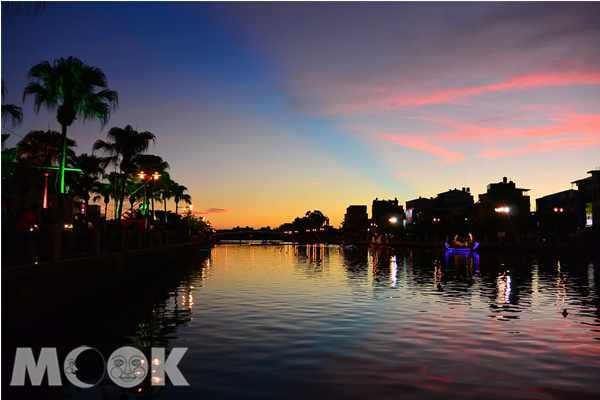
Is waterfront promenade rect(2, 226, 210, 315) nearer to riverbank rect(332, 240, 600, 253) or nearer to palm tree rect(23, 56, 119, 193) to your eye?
palm tree rect(23, 56, 119, 193)

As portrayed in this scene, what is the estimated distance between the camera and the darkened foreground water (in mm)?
11477

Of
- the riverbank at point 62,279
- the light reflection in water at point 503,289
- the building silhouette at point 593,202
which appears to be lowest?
the light reflection in water at point 503,289

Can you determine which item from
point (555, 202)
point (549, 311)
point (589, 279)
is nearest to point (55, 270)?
point (549, 311)

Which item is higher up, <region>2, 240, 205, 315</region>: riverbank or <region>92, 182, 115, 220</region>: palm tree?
<region>92, 182, 115, 220</region>: palm tree

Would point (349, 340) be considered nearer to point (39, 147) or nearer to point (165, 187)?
point (39, 147)

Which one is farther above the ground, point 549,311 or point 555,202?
point 555,202

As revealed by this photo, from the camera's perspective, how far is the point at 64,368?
13.1 m

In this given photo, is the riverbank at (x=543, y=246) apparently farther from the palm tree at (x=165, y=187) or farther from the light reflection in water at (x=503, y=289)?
the palm tree at (x=165, y=187)

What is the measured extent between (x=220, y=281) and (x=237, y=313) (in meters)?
17.6

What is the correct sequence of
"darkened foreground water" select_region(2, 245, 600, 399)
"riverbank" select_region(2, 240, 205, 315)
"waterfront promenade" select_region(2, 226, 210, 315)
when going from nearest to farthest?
"darkened foreground water" select_region(2, 245, 600, 399) → "riverbank" select_region(2, 240, 205, 315) → "waterfront promenade" select_region(2, 226, 210, 315)

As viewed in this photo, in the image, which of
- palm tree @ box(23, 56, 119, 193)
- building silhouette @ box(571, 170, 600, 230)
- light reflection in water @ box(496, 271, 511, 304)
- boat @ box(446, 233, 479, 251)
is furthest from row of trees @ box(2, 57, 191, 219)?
building silhouette @ box(571, 170, 600, 230)

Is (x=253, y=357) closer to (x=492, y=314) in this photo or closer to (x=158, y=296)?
A: (x=492, y=314)

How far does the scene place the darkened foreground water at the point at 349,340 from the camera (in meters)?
11.5

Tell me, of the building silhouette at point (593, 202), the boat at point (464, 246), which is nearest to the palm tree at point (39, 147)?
the boat at point (464, 246)
